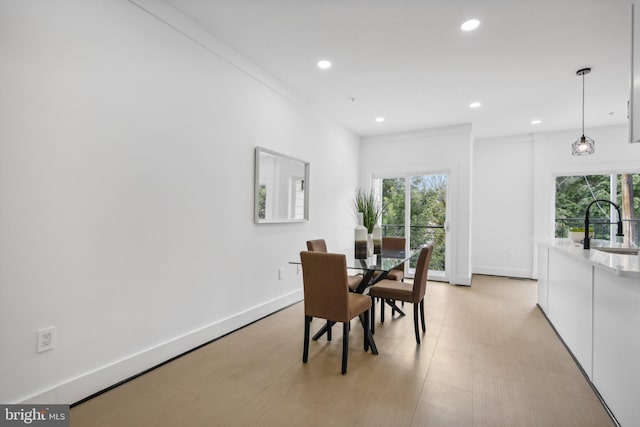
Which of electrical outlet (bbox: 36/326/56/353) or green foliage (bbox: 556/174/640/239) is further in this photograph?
green foliage (bbox: 556/174/640/239)

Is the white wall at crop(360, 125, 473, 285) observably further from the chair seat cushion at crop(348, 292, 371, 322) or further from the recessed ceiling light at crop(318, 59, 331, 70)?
the chair seat cushion at crop(348, 292, 371, 322)

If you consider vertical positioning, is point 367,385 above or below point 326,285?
below

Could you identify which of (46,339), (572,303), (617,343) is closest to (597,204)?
(572,303)

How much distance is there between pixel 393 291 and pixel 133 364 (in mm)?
2107

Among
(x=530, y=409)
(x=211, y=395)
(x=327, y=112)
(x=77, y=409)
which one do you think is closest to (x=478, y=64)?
(x=327, y=112)

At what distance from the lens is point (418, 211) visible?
570cm

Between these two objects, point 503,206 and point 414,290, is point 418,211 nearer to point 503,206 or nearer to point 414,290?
point 503,206

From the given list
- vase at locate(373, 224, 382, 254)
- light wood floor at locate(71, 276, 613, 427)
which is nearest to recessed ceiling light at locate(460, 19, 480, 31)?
vase at locate(373, 224, 382, 254)

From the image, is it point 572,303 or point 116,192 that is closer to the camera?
point 116,192

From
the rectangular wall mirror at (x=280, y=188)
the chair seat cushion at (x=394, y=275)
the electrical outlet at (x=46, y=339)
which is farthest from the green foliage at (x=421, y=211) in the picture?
the electrical outlet at (x=46, y=339)

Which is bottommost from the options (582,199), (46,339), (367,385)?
(367,385)

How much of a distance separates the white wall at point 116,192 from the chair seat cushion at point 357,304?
1262 mm

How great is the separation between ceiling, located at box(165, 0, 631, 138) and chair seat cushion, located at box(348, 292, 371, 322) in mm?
2226

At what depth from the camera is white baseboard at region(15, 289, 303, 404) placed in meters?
1.79
